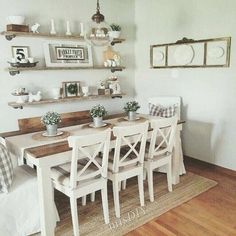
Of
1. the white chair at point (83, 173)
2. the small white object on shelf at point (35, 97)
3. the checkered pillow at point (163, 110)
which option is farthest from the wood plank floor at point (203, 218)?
the small white object on shelf at point (35, 97)

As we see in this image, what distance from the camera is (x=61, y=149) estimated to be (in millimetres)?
2172

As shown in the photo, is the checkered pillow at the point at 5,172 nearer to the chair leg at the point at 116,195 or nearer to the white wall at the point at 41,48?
the chair leg at the point at 116,195

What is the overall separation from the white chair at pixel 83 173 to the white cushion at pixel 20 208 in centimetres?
23

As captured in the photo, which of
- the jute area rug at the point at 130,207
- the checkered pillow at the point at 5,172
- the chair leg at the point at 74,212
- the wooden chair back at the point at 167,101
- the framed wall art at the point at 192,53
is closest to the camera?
the checkered pillow at the point at 5,172

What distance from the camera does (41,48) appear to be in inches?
133

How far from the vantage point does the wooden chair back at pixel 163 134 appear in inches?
105

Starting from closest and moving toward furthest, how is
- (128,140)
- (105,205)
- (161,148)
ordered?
(105,205) → (128,140) → (161,148)

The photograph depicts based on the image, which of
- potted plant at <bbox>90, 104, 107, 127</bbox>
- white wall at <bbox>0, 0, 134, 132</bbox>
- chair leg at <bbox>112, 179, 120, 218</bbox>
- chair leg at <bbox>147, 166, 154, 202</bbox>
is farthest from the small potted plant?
white wall at <bbox>0, 0, 134, 132</bbox>

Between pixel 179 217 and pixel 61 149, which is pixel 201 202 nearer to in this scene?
pixel 179 217

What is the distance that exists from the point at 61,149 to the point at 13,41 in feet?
5.83

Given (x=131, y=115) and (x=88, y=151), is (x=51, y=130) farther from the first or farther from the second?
(x=131, y=115)

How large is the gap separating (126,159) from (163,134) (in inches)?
19.4

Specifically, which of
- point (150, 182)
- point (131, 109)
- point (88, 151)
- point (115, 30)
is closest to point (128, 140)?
point (88, 151)

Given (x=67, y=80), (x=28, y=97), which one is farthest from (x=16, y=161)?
(x=67, y=80)
